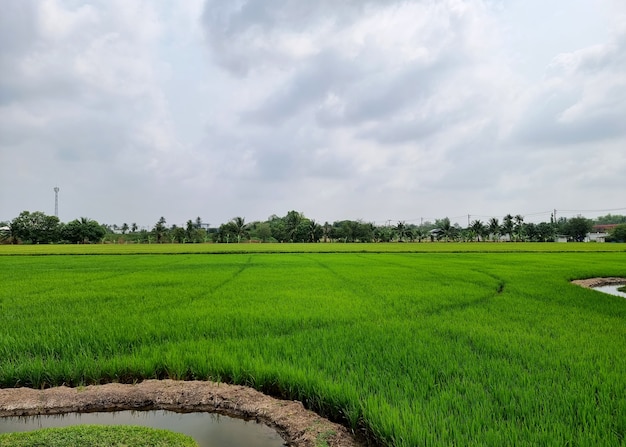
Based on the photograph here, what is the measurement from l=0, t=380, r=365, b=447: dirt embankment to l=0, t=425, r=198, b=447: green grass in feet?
2.11

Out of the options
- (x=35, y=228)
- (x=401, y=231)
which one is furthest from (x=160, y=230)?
(x=401, y=231)

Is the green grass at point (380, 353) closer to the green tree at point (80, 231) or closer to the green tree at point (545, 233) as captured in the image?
the green tree at point (80, 231)

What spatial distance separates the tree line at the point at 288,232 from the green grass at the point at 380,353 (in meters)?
73.1

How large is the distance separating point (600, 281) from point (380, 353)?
14605mm

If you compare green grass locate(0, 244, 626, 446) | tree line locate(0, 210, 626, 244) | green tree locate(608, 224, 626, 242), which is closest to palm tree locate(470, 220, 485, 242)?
tree line locate(0, 210, 626, 244)

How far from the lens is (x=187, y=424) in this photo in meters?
3.55

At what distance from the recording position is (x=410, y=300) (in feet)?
30.6

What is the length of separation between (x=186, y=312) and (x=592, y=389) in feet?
22.2

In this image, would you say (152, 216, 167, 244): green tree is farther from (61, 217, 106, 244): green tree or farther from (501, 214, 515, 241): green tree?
(501, 214, 515, 241): green tree

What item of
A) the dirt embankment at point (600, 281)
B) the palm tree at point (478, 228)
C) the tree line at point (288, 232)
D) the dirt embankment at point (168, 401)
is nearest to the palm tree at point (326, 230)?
the tree line at point (288, 232)

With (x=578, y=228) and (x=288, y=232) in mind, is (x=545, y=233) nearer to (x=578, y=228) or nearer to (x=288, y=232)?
(x=578, y=228)

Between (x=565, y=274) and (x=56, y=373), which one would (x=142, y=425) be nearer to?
(x=56, y=373)

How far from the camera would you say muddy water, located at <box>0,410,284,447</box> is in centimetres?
328

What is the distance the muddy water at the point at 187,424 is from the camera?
10.8ft
